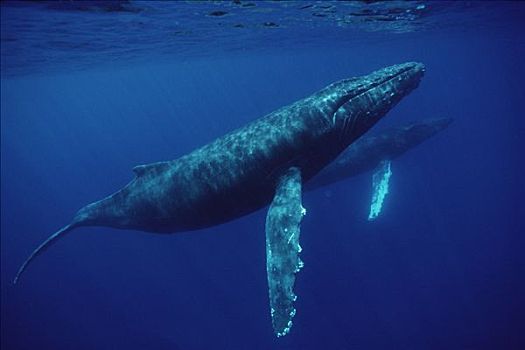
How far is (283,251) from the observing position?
26.0ft

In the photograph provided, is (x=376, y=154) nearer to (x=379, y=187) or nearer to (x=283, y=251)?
(x=379, y=187)

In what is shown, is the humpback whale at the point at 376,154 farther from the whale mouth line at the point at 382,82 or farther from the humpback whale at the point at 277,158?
the humpback whale at the point at 277,158

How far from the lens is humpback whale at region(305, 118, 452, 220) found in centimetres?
1866

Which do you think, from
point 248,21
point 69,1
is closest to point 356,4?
point 248,21

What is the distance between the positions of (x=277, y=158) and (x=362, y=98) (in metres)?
2.49

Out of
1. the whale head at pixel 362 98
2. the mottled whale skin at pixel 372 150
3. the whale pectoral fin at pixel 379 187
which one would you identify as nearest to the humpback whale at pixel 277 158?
the whale head at pixel 362 98

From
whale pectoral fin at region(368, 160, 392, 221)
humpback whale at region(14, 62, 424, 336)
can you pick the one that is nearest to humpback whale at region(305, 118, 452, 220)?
whale pectoral fin at region(368, 160, 392, 221)

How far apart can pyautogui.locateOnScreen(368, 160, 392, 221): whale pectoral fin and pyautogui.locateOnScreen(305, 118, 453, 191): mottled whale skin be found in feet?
2.29

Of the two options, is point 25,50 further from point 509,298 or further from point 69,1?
point 509,298

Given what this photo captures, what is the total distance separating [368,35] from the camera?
124ft

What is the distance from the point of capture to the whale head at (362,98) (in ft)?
30.9

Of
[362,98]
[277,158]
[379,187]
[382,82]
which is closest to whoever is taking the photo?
[277,158]

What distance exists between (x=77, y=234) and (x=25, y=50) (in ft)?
58.4

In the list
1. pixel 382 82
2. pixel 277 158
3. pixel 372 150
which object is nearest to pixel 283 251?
pixel 277 158
